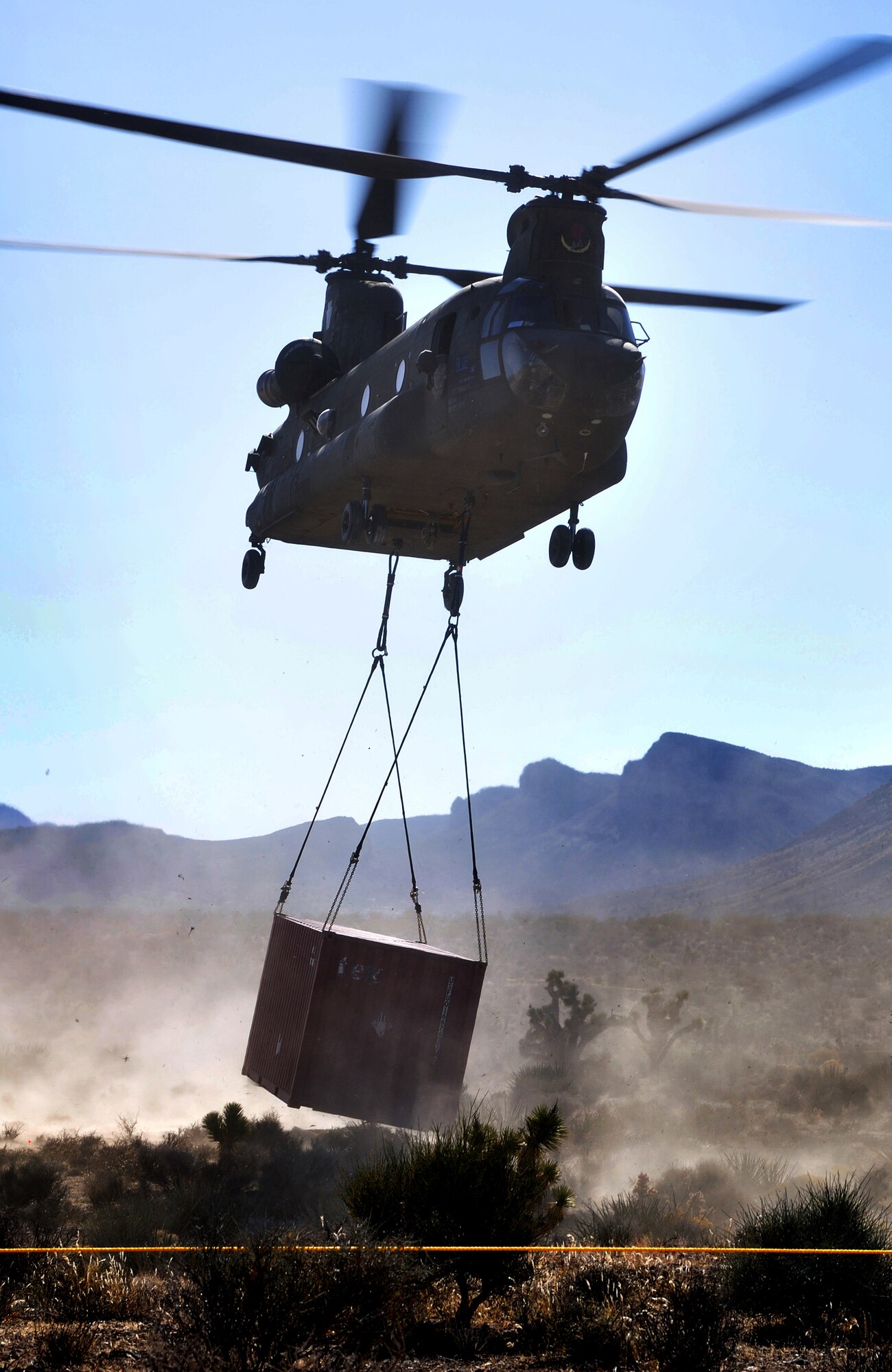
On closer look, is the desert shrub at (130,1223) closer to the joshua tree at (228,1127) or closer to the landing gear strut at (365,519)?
the joshua tree at (228,1127)

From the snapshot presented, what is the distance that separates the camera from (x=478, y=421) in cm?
1330

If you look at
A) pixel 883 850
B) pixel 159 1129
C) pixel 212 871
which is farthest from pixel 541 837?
pixel 159 1129

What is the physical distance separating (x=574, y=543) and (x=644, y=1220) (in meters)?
11.1

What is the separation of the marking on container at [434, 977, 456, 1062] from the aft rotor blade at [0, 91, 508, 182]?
10019mm

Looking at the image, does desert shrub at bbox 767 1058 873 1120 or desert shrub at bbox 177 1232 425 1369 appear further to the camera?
desert shrub at bbox 767 1058 873 1120

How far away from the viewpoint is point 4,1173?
21.9m

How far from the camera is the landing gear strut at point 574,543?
50.3ft

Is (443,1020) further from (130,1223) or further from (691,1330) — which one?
(691,1330)

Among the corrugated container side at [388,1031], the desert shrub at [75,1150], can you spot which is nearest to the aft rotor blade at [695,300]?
the corrugated container side at [388,1031]

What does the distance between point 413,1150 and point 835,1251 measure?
436cm

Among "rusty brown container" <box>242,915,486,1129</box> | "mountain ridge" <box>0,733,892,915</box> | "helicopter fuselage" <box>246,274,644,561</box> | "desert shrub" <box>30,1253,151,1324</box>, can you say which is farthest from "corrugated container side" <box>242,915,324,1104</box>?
"mountain ridge" <box>0,733,892,915</box>

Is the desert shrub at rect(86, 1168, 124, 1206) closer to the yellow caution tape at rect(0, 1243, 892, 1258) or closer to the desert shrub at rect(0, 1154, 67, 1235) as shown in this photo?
the desert shrub at rect(0, 1154, 67, 1235)

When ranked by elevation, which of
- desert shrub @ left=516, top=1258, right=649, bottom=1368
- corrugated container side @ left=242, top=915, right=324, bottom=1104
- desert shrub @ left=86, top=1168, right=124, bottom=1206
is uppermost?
corrugated container side @ left=242, top=915, right=324, bottom=1104

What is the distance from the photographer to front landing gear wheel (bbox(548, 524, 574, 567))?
605 inches
